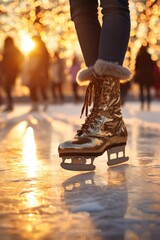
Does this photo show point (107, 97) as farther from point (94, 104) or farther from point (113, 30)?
point (113, 30)

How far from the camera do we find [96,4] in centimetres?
253

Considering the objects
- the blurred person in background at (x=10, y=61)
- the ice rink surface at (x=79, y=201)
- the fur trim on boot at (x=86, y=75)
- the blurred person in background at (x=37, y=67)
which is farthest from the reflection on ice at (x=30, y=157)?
the blurred person in background at (x=10, y=61)

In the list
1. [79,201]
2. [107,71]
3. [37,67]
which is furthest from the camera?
[37,67]

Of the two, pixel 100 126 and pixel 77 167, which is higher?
pixel 100 126

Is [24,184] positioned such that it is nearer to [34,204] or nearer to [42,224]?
[34,204]

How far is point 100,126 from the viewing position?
220 cm

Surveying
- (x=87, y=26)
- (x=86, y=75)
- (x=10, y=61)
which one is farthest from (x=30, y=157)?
(x=10, y=61)

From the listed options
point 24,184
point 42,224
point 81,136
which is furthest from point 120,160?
point 42,224

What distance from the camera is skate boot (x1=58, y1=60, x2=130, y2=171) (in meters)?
2.05

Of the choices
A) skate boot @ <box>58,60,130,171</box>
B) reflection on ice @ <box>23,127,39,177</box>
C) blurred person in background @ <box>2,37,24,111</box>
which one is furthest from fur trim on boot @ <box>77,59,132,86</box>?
blurred person in background @ <box>2,37,24,111</box>

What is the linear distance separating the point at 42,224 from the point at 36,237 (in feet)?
0.34

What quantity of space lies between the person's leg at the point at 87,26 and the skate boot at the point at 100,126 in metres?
0.12

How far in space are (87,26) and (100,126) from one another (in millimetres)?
587


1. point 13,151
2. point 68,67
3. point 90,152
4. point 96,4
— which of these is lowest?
point 68,67
